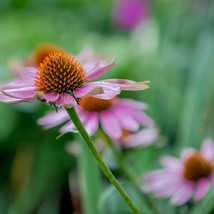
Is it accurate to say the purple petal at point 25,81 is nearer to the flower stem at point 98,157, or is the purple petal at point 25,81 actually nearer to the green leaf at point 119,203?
the flower stem at point 98,157

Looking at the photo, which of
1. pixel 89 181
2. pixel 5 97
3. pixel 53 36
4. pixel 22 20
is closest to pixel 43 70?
pixel 5 97

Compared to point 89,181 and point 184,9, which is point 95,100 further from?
point 184,9

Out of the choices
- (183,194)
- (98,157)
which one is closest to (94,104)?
(183,194)

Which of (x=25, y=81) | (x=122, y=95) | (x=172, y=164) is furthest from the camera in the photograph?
(x=122, y=95)

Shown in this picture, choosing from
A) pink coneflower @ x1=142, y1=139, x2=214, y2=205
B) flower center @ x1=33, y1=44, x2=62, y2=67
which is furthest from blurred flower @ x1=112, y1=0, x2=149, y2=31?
pink coneflower @ x1=142, y1=139, x2=214, y2=205

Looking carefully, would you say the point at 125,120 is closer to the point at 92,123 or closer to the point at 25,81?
the point at 92,123

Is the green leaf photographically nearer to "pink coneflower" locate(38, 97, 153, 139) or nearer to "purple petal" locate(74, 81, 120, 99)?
"pink coneflower" locate(38, 97, 153, 139)
